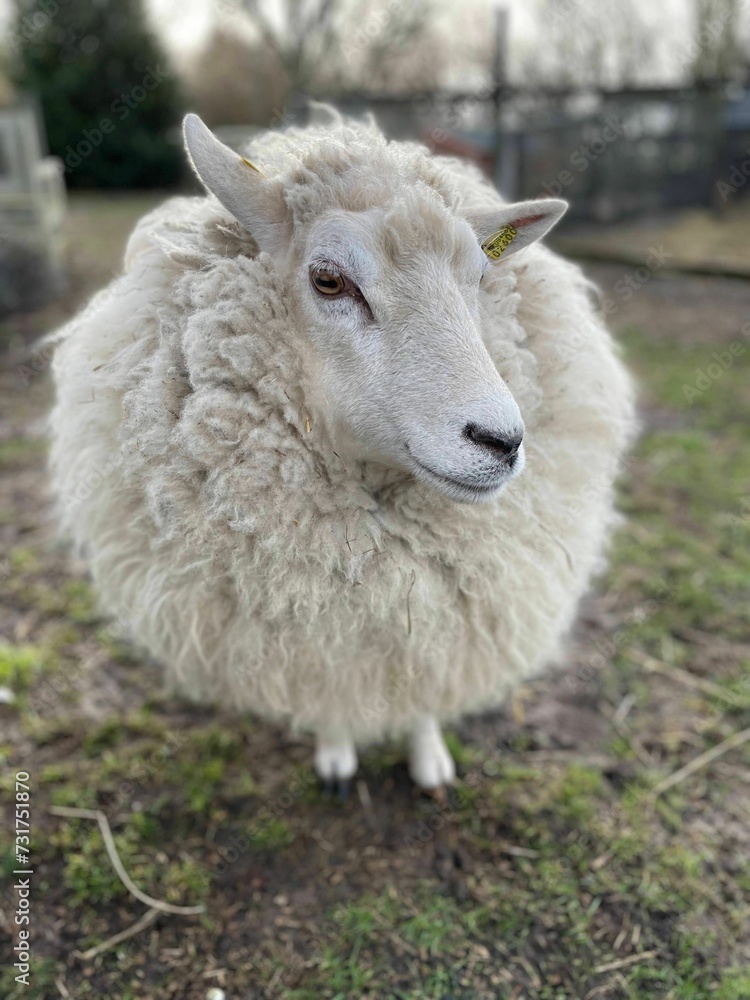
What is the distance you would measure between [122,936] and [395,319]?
5.87ft

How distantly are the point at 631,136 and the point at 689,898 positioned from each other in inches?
323

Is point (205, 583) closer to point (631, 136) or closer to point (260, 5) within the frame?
point (631, 136)

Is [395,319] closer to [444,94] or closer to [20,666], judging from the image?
[20,666]

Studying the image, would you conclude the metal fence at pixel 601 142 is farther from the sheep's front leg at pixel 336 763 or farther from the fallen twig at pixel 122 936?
the fallen twig at pixel 122 936

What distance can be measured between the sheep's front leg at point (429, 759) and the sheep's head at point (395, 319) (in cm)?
109

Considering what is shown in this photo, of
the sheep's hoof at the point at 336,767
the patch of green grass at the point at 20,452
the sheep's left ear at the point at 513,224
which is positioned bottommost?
the sheep's hoof at the point at 336,767

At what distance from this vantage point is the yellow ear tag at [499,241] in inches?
68.4

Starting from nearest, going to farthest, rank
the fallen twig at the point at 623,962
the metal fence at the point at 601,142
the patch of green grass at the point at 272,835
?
1. the fallen twig at the point at 623,962
2. the patch of green grass at the point at 272,835
3. the metal fence at the point at 601,142

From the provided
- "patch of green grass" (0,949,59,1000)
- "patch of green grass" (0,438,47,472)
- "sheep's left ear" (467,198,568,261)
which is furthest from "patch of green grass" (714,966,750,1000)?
"patch of green grass" (0,438,47,472)

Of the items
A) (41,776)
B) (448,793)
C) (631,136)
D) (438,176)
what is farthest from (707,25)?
(41,776)

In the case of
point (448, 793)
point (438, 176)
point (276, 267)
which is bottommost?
point (448, 793)

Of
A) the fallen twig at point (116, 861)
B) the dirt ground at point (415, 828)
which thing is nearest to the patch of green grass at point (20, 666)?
the dirt ground at point (415, 828)

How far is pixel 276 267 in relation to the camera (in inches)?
64.2

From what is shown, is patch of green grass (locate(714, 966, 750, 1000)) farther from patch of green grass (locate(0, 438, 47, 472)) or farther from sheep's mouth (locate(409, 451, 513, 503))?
patch of green grass (locate(0, 438, 47, 472))
